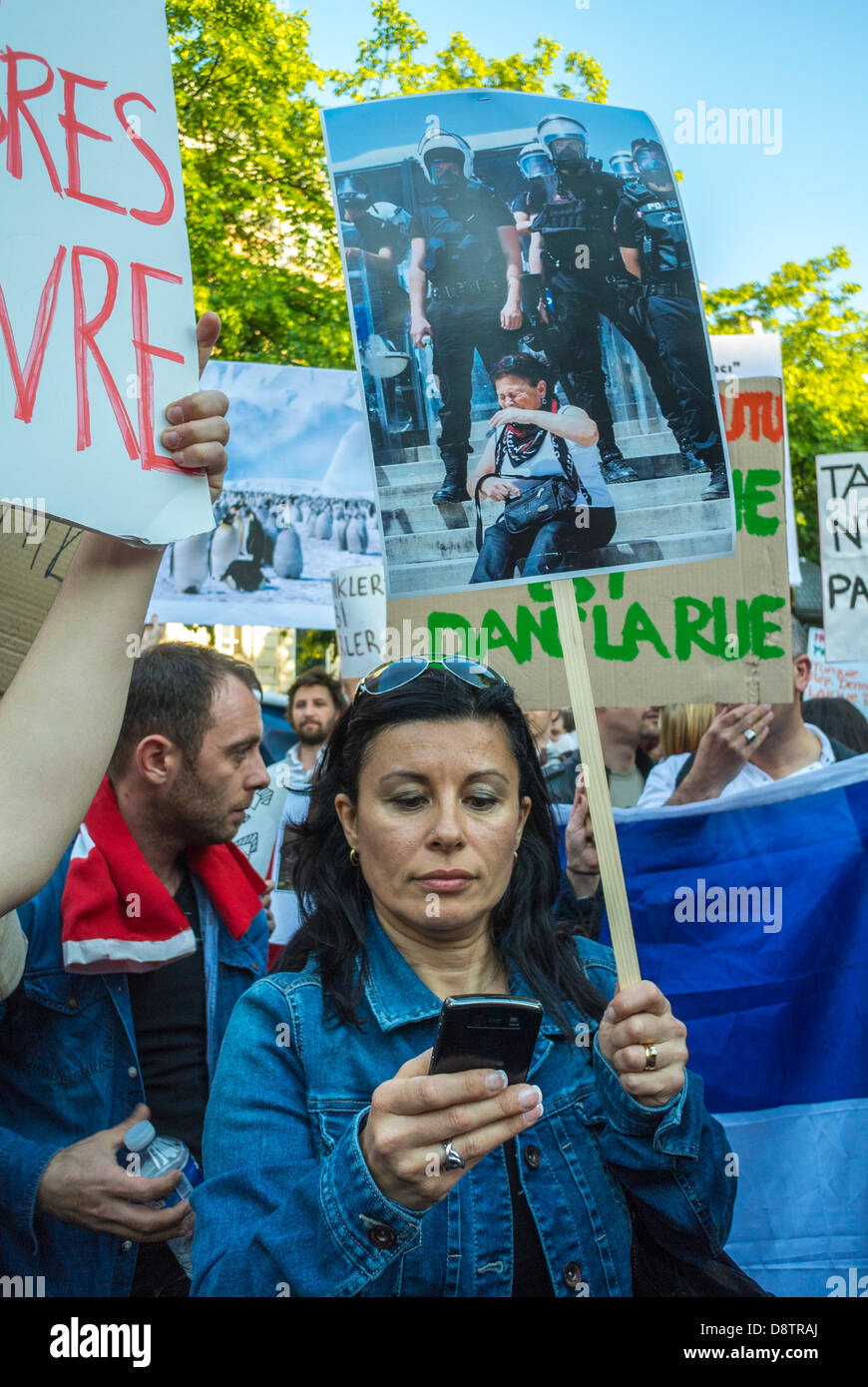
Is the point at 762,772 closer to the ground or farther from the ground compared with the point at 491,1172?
farther from the ground

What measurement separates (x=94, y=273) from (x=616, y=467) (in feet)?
3.17

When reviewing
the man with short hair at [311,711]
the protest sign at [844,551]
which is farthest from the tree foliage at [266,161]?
the protest sign at [844,551]

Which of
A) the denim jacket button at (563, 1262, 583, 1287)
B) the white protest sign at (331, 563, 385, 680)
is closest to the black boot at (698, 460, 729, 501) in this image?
the denim jacket button at (563, 1262, 583, 1287)

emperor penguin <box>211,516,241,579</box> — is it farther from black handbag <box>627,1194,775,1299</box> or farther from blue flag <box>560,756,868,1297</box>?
black handbag <box>627,1194,775,1299</box>

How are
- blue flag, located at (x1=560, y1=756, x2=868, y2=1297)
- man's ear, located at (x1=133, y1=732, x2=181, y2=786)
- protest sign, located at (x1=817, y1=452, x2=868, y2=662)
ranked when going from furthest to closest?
protest sign, located at (x1=817, y1=452, x2=868, y2=662)
man's ear, located at (x1=133, y1=732, x2=181, y2=786)
blue flag, located at (x1=560, y1=756, x2=868, y2=1297)

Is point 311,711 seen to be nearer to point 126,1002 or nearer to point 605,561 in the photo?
point 126,1002

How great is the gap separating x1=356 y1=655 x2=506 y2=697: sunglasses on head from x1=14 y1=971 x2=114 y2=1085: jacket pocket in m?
0.89

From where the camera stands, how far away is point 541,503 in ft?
7.05

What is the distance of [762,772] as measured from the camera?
381 cm

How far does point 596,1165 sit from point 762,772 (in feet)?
7.03

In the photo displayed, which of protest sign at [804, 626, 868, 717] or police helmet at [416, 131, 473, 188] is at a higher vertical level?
police helmet at [416, 131, 473, 188]

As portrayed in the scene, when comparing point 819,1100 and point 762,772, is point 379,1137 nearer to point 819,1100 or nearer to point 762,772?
point 819,1100

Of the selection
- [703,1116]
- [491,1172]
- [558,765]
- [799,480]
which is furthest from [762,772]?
[799,480]

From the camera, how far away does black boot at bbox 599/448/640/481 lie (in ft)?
7.01
